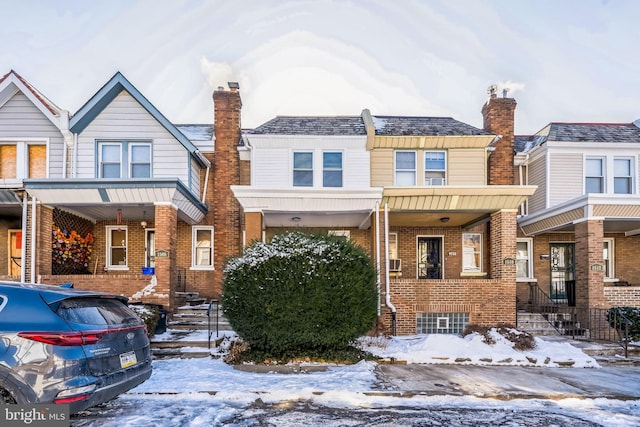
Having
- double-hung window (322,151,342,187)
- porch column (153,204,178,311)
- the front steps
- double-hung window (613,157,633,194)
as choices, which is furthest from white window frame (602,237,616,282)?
porch column (153,204,178,311)

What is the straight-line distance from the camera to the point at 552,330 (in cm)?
1299

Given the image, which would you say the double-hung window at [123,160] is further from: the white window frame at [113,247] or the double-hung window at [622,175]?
the double-hung window at [622,175]

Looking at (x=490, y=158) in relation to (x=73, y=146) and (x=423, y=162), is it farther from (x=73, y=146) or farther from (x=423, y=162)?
(x=73, y=146)

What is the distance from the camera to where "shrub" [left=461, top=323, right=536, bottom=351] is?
34.8 ft

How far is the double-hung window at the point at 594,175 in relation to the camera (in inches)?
626

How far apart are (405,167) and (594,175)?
7.06 meters

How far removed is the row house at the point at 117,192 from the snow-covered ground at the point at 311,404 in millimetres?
5350

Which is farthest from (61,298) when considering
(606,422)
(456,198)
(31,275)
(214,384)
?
(456,198)

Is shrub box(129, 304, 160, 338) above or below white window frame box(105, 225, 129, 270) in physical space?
below

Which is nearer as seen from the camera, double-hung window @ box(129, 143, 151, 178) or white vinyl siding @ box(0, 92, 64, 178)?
white vinyl siding @ box(0, 92, 64, 178)

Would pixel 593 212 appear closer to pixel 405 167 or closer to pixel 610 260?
pixel 610 260

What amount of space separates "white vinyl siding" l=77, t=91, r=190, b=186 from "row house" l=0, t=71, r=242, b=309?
0.11 ft

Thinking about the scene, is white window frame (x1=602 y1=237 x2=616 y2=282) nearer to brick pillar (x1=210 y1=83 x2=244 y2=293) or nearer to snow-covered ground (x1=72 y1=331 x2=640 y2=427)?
snow-covered ground (x1=72 y1=331 x2=640 y2=427)

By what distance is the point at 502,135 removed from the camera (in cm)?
1645
